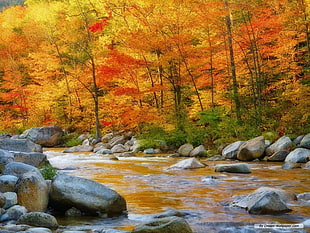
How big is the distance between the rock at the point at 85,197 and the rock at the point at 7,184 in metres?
0.53

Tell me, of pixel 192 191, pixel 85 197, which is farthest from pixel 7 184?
pixel 192 191

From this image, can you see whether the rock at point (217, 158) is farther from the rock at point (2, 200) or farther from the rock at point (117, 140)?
the rock at point (2, 200)

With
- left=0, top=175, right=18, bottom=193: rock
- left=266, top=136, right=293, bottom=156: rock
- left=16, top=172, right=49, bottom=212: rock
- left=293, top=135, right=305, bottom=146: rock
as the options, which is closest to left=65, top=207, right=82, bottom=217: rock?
left=16, top=172, right=49, bottom=212: rock

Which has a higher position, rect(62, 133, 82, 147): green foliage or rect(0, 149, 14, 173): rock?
rect(0, 149, 14, 173): rock

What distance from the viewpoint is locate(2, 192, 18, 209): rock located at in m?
5.00

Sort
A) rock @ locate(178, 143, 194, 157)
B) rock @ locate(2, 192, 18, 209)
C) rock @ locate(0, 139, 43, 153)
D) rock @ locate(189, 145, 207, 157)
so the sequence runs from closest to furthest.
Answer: rock @ locate(2, 192, 18, 209) → rock @ locate(0, 139, 43, 153) → rock @ locate(189, 145, 207, 157) → rock @ locate(178, 143, 194, 157)

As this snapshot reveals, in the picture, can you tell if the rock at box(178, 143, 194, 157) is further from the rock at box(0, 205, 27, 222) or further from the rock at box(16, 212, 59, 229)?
the rock at box(16, 212, 59, 229)

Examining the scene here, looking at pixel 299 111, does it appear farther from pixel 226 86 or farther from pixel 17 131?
pixel 17 131

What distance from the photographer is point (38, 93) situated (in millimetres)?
25344

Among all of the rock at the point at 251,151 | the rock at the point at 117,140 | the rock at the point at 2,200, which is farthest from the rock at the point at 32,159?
the rock at the point at 117,140

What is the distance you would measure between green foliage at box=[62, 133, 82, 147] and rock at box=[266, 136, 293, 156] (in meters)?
11.4

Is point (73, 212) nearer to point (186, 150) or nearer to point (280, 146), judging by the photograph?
point (280, 146)

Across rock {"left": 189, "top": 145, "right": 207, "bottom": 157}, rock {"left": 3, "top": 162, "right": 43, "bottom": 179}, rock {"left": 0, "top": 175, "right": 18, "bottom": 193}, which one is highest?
rock {"left": 3, "top": 162, "right": 43, "bottom": 179}

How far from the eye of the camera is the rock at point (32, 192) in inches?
204
